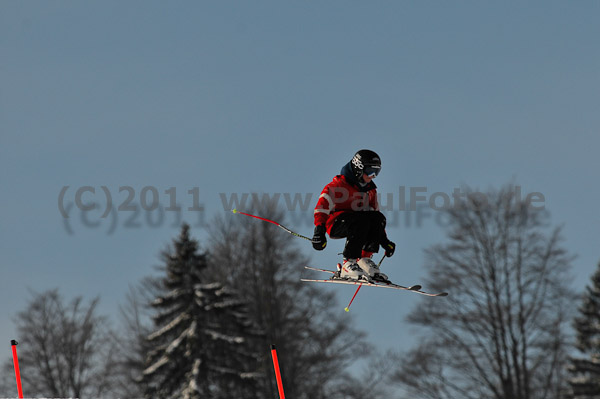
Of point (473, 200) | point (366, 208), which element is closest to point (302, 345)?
point (473, 200)

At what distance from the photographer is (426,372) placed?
2319 centimetres

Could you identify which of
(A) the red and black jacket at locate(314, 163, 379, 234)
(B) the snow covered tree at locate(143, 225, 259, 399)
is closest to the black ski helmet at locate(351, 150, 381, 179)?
(A) the red and black jacket at locate(314, 163, 379, 234)

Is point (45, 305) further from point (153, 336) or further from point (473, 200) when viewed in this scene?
point (473, 200)

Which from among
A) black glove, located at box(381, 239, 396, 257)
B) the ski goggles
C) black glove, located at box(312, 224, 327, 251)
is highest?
the ski goggles

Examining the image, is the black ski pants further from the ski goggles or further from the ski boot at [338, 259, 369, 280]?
the ski goggles

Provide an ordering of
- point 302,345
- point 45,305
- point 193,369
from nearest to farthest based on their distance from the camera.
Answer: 1. point 193,369
2. point 302,345
3. point 45,305

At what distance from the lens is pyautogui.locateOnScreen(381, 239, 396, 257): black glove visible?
10.7m

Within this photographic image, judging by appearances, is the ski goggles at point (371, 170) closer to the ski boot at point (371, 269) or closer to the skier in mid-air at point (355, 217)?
the skier in mid-air at point (355, 217)

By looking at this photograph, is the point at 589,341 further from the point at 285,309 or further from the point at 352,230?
the point at 352,230

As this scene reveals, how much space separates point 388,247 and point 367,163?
4.53 ft

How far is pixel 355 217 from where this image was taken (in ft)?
33.6

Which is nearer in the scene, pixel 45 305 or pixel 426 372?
pixel 426 372

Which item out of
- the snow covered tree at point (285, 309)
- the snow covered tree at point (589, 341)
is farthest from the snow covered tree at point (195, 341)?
the snow covered tree at point (589, 341)

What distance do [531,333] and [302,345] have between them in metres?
9.44
